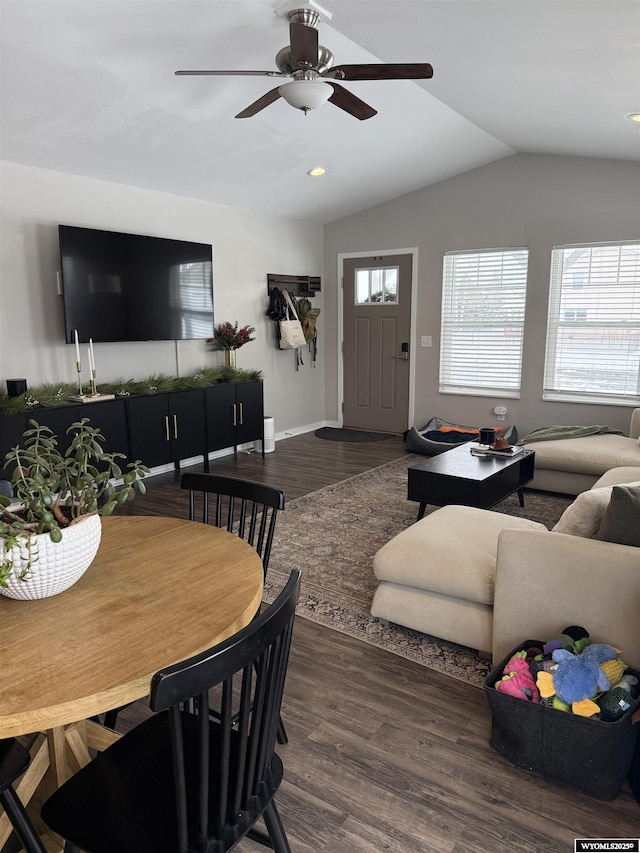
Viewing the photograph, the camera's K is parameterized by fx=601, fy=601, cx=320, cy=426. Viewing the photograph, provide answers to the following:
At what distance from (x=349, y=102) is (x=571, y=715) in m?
3.08

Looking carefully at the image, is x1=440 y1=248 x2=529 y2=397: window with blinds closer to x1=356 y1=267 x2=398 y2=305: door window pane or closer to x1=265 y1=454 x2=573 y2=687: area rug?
x1=356 y1=267 x2=398 y2=305: door window pane

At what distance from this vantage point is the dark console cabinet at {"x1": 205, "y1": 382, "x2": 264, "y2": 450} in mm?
5449

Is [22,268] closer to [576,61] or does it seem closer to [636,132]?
[576,61]

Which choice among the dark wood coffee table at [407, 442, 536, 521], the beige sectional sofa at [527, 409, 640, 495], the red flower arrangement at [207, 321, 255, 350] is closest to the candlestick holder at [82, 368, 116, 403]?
the red flower arrangement at [207, 321, 255, 350]

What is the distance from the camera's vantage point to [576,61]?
3123 millimetres

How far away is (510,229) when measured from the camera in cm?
603

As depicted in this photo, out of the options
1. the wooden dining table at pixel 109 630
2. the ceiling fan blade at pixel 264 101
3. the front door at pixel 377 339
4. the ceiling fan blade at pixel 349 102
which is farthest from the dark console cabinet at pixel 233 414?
the wooden dining table at pixel 109 630

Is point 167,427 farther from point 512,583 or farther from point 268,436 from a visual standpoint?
point 512,583

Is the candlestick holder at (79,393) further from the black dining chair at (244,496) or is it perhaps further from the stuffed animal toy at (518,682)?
the stuffed animal toy at (518,682)

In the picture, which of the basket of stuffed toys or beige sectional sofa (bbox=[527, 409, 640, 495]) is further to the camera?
beige sectional sofa (bbox=[527, 409, 640, 495])

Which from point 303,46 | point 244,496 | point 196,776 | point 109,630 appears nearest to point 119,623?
point 109,630

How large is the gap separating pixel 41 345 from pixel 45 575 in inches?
142

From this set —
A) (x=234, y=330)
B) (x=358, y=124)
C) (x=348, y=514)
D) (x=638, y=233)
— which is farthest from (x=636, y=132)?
(x=234, y=330)

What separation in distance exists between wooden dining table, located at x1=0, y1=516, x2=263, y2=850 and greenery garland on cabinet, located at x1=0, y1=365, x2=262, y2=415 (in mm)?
2616
